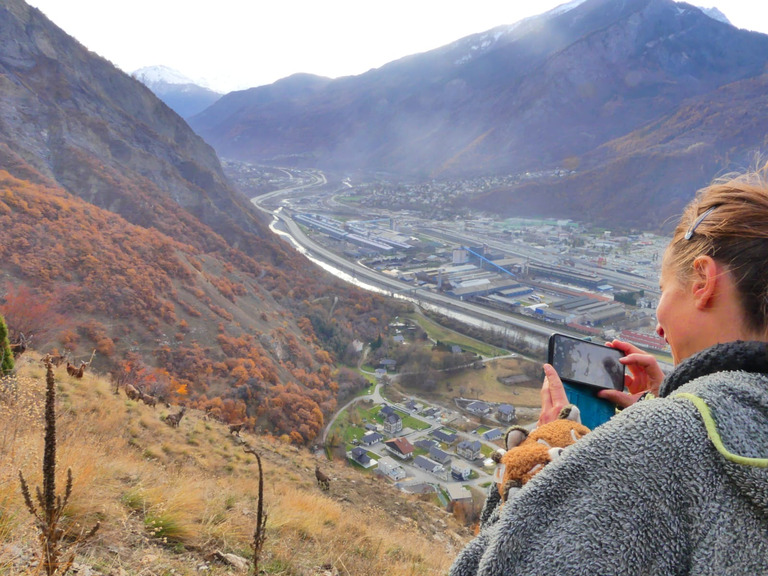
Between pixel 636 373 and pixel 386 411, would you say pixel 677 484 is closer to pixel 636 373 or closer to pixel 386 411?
pixel 636 373

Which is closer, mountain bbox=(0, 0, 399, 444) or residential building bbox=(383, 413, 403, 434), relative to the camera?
mountain bbox=(0, 0, 399, 444)

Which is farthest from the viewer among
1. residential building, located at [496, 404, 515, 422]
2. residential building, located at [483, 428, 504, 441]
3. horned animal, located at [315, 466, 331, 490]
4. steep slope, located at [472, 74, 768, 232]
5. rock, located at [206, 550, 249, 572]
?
steep slope, located at [472, 74, 768, 232]

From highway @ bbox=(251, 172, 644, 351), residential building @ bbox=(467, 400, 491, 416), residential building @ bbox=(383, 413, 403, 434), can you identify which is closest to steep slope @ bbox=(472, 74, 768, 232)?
highway @ bbox=(251, 172, 644, 351)

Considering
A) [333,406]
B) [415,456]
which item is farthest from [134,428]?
[333,406]

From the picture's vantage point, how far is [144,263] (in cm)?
1705

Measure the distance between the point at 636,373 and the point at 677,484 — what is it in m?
0.90

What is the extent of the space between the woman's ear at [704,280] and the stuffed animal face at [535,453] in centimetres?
33

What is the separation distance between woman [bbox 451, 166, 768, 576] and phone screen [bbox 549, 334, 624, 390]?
0.61m

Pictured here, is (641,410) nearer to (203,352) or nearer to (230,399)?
(230,399)

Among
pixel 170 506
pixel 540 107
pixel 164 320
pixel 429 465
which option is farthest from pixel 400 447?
pixel 540 107

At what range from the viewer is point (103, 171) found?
2350cm

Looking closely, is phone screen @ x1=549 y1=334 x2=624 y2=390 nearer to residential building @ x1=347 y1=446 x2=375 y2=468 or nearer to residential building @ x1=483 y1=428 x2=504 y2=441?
residential building @ x1=347 y1=446 x2=375 y2=468

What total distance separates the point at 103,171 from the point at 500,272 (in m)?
23.9

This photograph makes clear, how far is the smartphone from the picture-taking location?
129 centimetres
